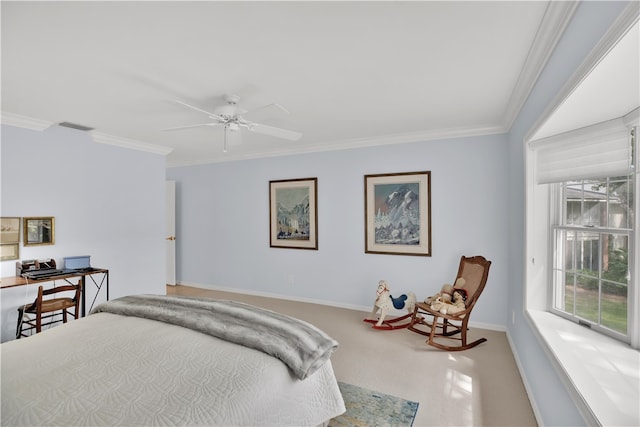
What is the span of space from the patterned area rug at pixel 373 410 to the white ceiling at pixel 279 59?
247 cm

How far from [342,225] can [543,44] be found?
3.27 metres

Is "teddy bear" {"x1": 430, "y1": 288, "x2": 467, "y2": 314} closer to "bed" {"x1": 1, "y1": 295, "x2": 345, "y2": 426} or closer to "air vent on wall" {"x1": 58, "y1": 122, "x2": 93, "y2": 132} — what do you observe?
"bed" {"x1": 1, "y1": 295, "x2": 345, "y2": 426}

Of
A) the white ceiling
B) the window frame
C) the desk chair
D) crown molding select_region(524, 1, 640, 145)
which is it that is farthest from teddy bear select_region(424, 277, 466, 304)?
the desk chair

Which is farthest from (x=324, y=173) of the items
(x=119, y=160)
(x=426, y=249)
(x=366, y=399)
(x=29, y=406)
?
(x=29, y=406)

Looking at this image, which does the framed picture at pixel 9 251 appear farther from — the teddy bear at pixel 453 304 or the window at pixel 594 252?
the window at pixel 594 252

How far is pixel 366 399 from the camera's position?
241cm

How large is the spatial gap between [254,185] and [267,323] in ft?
12.4

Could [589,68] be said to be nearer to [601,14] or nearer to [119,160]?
[601,14]

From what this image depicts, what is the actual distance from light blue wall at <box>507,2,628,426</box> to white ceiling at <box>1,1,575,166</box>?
142mm

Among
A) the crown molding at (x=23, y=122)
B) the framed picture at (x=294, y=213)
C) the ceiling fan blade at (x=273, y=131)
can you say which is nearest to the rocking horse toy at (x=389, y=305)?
the framed picture at (x=294, y=213)

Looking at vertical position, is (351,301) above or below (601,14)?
below

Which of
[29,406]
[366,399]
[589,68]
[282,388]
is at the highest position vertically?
[589,68]

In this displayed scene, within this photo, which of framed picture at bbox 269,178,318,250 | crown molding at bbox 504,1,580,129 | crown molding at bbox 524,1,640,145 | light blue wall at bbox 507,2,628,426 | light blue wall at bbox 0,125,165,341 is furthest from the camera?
framed picture at bbox 269,178,318,250

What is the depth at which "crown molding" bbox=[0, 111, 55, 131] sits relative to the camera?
3.34 meters
